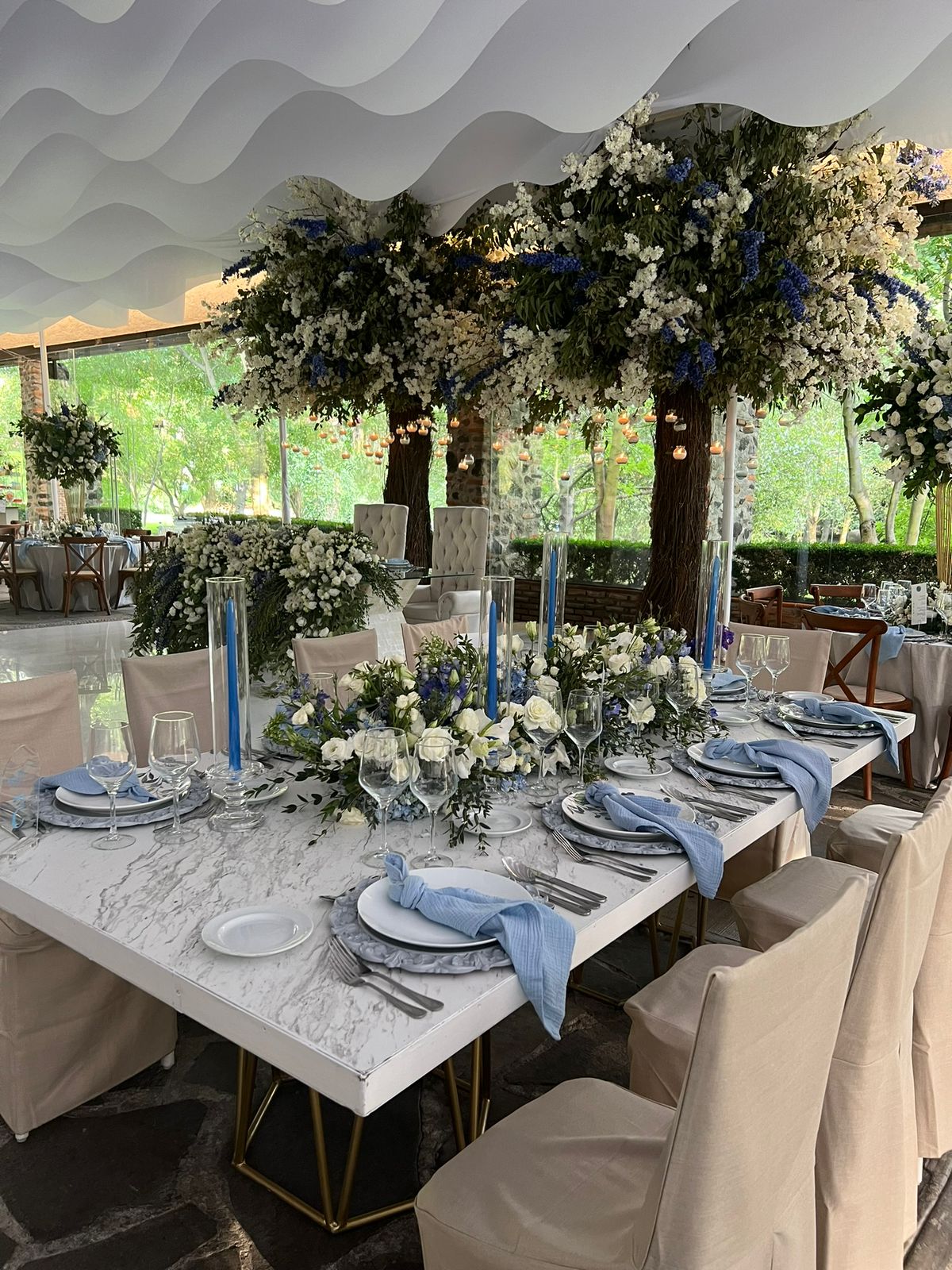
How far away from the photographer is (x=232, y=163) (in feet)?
19.7

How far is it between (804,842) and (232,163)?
5275 mm

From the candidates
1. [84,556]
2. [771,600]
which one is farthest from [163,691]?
[84,556]

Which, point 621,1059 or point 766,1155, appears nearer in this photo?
point 766,1155

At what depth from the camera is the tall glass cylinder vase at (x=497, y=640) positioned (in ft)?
7.29

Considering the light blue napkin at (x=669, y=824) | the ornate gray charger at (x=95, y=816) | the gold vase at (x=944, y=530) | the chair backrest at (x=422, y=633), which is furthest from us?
the gold vase at (x=944, y=530)

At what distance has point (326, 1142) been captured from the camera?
7.08ft

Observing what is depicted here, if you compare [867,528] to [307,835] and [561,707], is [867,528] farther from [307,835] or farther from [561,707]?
[307,835]

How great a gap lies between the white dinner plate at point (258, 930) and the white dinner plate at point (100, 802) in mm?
564

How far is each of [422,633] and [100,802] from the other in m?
1.97

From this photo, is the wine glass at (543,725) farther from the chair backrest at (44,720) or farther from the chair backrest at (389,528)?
the chair backrest at (389,528)

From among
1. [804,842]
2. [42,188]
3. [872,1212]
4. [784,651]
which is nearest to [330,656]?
[784,651]

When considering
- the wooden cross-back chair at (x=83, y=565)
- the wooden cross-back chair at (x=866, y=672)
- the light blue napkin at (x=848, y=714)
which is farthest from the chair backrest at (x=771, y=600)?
the wooden cross-back chair at (x=83, y=565)

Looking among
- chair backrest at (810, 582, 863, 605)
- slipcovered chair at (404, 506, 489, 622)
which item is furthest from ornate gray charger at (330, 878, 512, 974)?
slipcovered chair at (404, 506, 489, 622)

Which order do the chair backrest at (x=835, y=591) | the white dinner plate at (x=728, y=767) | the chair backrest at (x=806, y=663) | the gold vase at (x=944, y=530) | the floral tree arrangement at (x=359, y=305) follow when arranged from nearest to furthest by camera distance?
the white dinner plate at (x=728, y=767) → the chair backrest at (x=806, y=663) → the gold vase at (x=944, y=530) → the floral tree arrangement at (x=359, y=305) → the chair backrest at (x=835, y=591)
